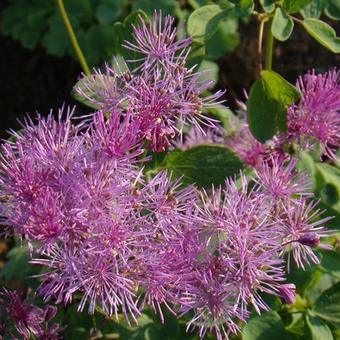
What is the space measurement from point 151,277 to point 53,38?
1.70 metres

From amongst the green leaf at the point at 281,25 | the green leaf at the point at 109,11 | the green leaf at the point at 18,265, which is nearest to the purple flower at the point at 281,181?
the green leaf at the point at 281,25

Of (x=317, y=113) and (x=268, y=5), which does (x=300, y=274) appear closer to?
(x=317, y=113)

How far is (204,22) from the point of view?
1.32 meters

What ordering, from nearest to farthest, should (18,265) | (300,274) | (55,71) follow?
(300,274) < (18,265) < (55,71)

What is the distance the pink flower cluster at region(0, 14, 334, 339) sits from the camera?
1.07 metres

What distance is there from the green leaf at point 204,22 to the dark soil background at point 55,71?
1.30 metres

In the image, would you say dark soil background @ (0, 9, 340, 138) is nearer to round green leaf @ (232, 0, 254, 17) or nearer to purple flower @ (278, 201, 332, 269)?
round green leaf @ (232, 0, 254, 17)

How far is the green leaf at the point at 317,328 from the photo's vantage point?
126 cm

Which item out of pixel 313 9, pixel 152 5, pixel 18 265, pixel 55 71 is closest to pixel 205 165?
pixel 313 9

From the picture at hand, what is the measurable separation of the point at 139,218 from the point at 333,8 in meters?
0.57

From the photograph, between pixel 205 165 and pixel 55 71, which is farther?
pixel 55 71

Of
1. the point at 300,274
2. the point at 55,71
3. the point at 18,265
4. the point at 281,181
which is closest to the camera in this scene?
the point at 281,181

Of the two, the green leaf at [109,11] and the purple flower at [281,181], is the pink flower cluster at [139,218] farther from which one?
the green leaf at [109,11]

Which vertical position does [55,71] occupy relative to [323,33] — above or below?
below
